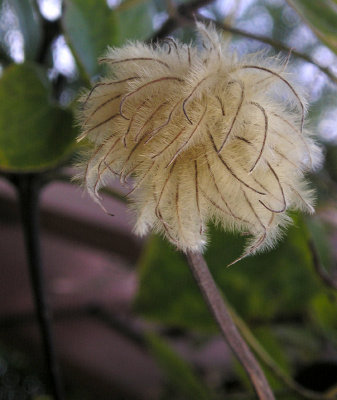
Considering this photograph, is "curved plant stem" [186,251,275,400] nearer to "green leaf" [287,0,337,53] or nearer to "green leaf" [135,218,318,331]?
"green leaf" [287,0,337,53]

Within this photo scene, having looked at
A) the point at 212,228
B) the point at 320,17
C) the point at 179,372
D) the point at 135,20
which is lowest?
the point at 179,372

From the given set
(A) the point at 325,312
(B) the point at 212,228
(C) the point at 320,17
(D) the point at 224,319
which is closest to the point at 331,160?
(A) the point at 325,312

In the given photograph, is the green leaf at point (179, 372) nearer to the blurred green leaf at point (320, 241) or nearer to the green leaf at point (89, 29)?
the blurred green leaf at point (320, 241)

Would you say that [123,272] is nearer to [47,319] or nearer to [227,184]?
[47,319]

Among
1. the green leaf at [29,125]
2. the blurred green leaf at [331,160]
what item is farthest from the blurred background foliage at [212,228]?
the blurred green leaf at [331,160]

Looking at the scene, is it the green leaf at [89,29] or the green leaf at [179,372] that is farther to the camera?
the green leaf at [179,372]

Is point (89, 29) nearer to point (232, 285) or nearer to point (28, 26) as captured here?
point (28, 26)

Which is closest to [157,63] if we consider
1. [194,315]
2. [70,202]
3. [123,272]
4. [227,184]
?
[227,184]
